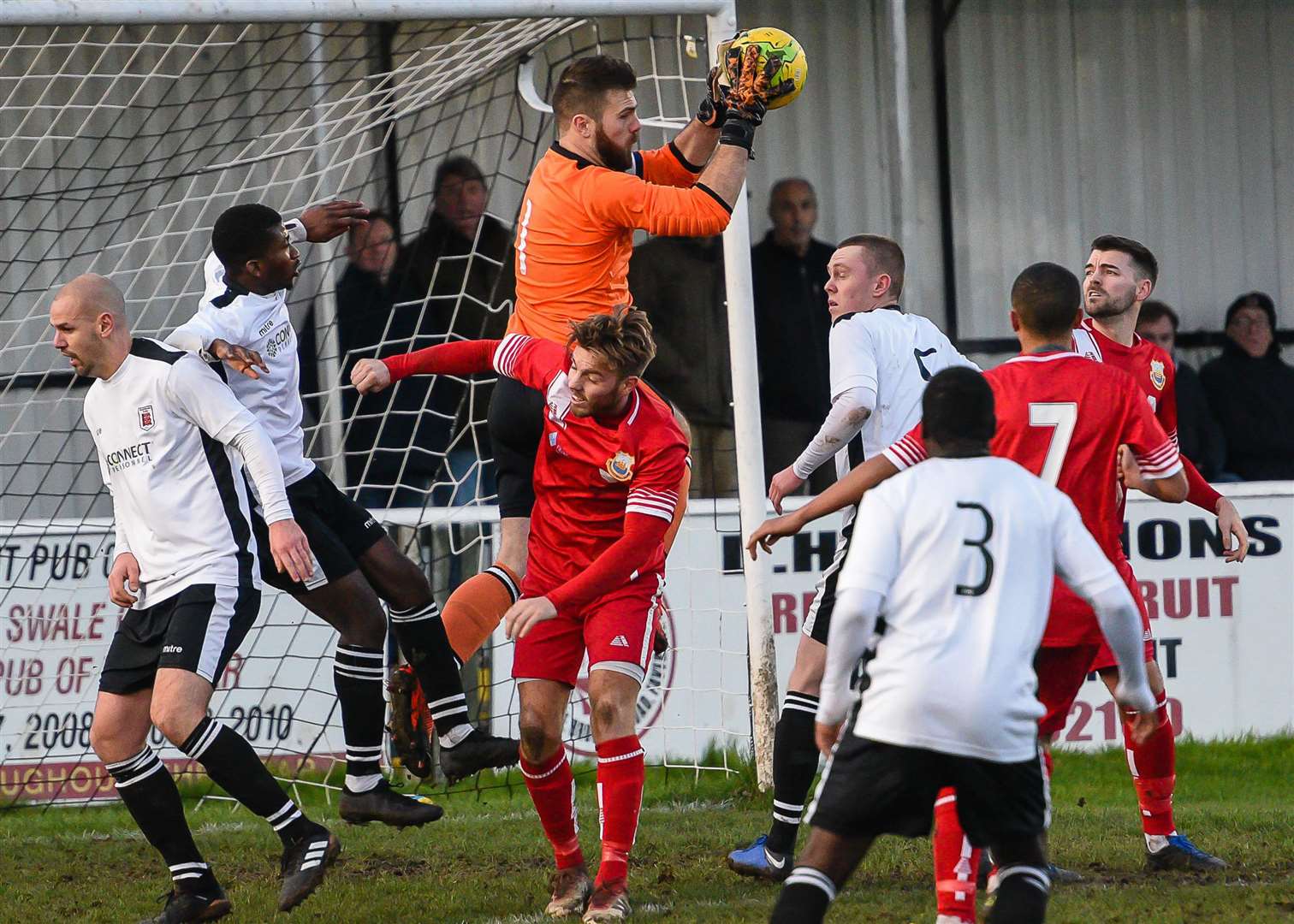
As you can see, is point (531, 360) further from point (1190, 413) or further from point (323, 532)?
point (1190, 413)

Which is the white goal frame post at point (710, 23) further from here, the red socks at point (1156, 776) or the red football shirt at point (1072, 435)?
the red football shirt at point (1072, 435)

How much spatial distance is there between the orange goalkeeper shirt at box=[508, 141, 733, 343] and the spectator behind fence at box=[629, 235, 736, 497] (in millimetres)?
3632

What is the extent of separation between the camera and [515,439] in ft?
17.9

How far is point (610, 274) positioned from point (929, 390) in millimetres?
2135

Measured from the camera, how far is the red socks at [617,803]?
183 inches

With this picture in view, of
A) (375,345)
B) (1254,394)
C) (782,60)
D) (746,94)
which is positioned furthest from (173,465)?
(1254,394)

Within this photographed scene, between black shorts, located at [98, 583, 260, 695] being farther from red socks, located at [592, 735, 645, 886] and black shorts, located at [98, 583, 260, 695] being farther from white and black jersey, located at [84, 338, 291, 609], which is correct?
red socks, located at [592, 735, 645, 886]

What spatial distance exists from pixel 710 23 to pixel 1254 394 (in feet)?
15.8

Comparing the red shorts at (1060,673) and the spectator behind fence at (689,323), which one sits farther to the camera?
the spectator behind fence at (689,323)

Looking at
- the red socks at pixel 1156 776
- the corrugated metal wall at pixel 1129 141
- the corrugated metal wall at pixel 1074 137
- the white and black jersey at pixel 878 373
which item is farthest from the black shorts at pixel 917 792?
the corrugated metal wall at pixel 1129 141

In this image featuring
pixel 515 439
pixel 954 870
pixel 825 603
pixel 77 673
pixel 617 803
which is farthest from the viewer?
pixel 77 673

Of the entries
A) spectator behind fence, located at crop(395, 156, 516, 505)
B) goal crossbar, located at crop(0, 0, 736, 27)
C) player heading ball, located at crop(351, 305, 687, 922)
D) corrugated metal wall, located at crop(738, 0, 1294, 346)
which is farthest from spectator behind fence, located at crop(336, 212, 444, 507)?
player heading ball, located at crop(351, 305, 687, 922)

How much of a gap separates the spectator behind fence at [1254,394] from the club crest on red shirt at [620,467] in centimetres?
589

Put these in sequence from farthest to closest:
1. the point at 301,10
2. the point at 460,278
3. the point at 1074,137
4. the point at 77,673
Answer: the point at 1074,137, the point at 460,278, the point at 77,673, the point at 301,10
